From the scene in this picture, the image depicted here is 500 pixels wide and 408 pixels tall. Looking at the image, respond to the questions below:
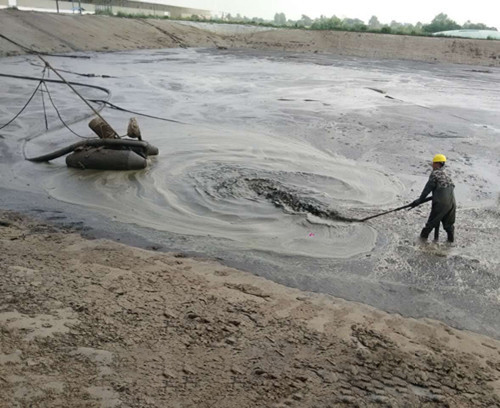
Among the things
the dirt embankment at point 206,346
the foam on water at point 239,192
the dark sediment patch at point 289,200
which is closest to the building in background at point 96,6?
the foam on water at point 239,192

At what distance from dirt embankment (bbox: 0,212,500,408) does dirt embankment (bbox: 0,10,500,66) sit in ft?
82.4

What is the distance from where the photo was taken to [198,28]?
42906 mm

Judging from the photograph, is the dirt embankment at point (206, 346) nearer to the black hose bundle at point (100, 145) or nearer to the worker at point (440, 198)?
the worker at point (440, 198)

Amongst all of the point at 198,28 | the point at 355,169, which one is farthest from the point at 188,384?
the point at 198,28

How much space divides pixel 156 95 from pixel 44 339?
42.9ft

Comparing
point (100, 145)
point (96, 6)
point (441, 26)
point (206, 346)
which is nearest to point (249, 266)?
point (206, 346)

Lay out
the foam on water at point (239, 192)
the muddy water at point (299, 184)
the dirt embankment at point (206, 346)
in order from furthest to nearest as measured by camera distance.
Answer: the foam on water at point (239, 192) → the muddy water at point (299, 184) → the dirt embankment at point (206, 346)

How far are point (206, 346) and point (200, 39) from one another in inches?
1593

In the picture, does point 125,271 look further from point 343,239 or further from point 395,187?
point 395,187

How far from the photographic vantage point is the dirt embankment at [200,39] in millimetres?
27875

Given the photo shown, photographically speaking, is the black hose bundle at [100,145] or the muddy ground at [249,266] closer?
the muddy ground at [249,266]

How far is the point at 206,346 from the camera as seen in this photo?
380 centimetres

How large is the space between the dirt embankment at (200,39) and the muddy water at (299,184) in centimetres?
1427

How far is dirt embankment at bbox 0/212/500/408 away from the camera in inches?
128
